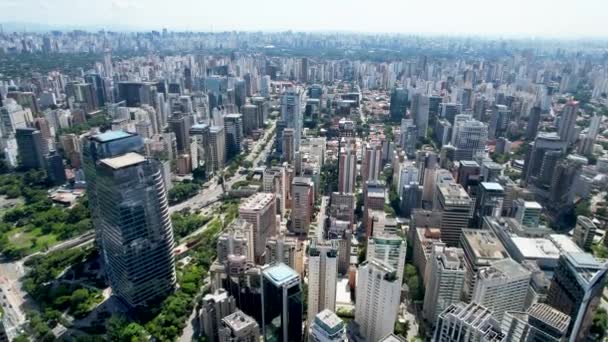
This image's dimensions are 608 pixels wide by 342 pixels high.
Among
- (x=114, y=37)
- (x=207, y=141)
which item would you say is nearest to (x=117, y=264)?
(x=207, y=141)

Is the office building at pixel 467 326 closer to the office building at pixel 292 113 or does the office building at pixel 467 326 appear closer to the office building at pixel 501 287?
the office building at pixel 501 287

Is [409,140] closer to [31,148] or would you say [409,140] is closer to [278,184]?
[278,184]

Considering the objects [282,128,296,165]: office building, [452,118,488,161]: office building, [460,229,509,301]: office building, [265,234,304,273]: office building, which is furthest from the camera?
[282,128,296,165]: office building

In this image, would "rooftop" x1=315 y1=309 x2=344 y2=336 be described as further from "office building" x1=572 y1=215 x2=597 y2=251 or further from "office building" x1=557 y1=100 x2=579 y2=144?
"office building" x1=557 y1=100 x2=579 y2=144

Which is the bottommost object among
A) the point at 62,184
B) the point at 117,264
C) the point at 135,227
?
the point at 62,184

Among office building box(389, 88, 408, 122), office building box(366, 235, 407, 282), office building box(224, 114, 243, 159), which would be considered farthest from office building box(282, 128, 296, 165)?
office building box(389, 88, 408, 122)

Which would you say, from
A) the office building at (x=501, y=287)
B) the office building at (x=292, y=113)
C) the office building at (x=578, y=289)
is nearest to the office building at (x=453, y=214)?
the office building at (x=501, y=287)

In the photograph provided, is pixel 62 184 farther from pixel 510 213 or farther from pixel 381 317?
pixel 510 213
